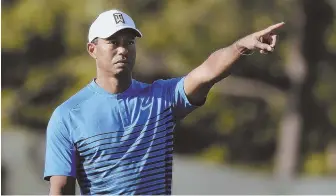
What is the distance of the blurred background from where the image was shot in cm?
1842

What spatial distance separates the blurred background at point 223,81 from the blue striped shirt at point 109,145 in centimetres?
1208

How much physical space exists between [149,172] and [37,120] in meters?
14.8

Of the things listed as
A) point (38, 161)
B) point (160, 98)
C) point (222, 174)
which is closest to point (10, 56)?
point (38, 161)

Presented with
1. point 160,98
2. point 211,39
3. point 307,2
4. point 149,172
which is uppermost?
point 307,2

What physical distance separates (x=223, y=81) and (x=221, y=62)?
15.2 meters

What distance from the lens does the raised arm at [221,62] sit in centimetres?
460

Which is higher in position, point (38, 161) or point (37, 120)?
point (37, 120)

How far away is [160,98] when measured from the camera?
5.00 metres

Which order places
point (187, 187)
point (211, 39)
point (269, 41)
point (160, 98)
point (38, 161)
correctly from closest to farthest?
point (269, 41)
point (160, 98)
point (187, 187)
point (38, 161)
point (211, 39)

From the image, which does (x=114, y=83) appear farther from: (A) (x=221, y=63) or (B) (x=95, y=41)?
(A) (x=221, y=63)

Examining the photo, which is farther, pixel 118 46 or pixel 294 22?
pixel 294 22

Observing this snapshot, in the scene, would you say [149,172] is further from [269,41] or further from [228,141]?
[228,141]

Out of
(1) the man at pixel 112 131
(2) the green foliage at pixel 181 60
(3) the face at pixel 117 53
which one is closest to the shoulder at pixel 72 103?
(1) the man at pixel 112 131

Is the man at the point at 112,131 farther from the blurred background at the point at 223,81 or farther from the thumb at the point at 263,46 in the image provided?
the blurred background at the point at 223,81
